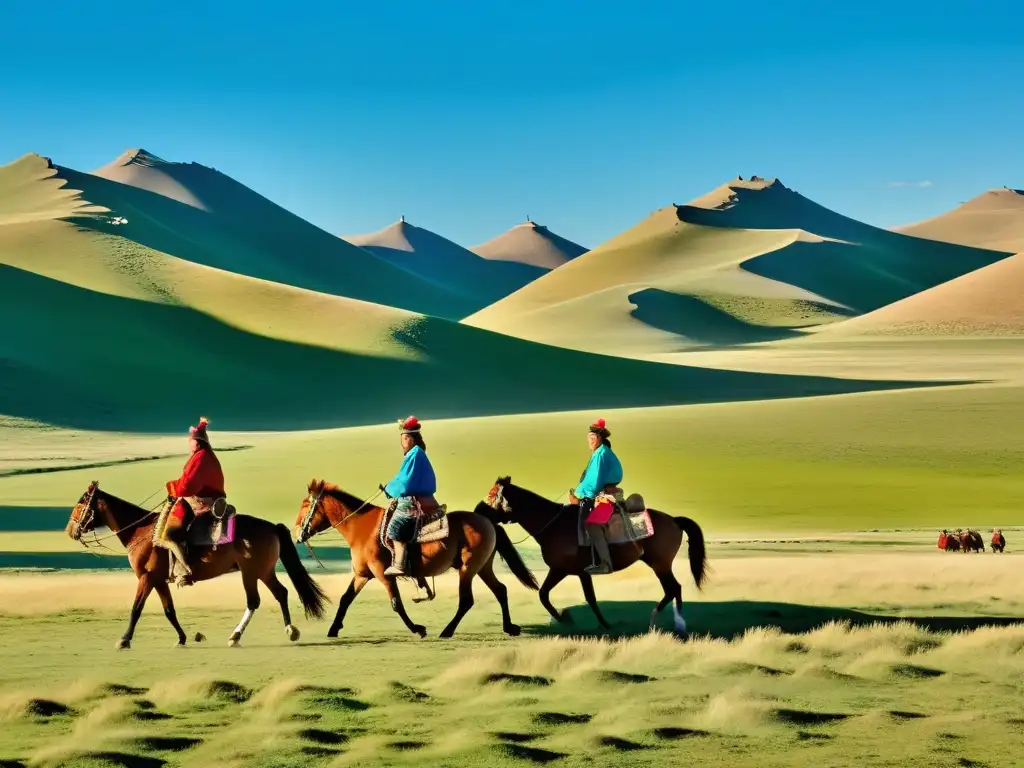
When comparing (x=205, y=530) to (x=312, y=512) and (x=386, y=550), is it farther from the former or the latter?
(x=386, y=550)

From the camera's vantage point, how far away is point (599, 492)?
17.8 m

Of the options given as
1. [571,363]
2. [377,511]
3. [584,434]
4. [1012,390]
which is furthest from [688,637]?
[571,363]

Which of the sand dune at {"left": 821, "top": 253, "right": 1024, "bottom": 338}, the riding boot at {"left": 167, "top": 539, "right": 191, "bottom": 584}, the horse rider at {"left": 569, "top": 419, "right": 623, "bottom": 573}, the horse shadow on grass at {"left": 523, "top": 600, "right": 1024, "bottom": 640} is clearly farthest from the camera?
the sand dune at {"left": 821, "top": 253, "right": 1024, "bottom": 338}

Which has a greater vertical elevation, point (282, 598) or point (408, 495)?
point (408, 495)

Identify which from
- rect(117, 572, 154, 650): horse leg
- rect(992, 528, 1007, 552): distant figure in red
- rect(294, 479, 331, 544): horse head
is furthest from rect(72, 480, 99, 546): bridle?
rect(992, 528, 1007, 552): distant figure in red

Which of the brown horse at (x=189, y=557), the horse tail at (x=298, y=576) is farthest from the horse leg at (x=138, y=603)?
the horse tail at (x=298, y=576)

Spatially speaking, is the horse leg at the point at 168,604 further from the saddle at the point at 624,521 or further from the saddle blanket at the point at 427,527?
the saddle at the point at 624,521

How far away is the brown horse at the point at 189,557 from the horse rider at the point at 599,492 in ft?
11.5

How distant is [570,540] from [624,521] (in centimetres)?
72

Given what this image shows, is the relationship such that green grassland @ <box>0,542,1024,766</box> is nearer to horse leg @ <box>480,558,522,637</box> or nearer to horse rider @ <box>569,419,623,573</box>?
horse leg @ <box>480,558,522,637</box>

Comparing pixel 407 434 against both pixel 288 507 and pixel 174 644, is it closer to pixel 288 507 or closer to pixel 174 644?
pixel 174 644

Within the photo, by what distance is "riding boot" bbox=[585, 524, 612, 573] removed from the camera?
1773cm

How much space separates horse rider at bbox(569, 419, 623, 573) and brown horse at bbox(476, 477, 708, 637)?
0.13m

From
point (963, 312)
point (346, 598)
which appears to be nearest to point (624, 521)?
point (346, 598)
